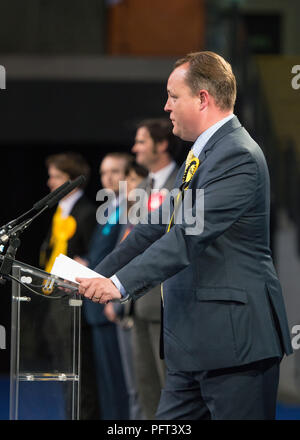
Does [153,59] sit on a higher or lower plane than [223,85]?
higher

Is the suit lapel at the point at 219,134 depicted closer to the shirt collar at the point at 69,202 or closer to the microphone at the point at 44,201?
the microphone at the point at 44,201

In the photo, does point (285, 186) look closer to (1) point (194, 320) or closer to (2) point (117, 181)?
(2) point (117, 181)

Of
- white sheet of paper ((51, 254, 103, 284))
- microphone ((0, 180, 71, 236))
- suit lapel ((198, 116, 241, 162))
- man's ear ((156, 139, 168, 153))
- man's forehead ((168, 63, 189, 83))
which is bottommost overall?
white sheet of paper ((51, 254, 103, 284))

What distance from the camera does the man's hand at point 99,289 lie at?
2463 mm

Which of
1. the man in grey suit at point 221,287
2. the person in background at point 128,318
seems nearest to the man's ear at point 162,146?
the person in background at point 128,318

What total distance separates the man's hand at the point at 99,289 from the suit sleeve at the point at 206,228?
0.11 ft

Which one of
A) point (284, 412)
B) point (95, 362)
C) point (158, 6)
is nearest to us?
point (95, 362)

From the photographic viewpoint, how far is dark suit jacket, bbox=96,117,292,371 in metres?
2.43

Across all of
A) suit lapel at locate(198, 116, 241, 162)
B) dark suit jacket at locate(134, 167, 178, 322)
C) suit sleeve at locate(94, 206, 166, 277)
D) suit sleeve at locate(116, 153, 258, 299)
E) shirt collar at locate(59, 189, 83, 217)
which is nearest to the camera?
suit sleeve at locate(116, 153, 258, 299)

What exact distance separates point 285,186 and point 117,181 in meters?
1.72

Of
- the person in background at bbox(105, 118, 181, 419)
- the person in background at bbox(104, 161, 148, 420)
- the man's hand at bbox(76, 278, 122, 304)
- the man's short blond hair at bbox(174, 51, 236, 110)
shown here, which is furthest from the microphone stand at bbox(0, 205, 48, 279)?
the person in background at bbox(104, 161, 148, 420)

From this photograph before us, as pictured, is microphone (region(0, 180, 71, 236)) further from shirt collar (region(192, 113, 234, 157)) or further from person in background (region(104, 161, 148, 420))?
person in background (region(104, 161, 148, 420))

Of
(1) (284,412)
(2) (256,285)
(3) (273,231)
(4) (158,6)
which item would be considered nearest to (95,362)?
(1) (284,412)

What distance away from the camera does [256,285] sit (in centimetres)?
247
